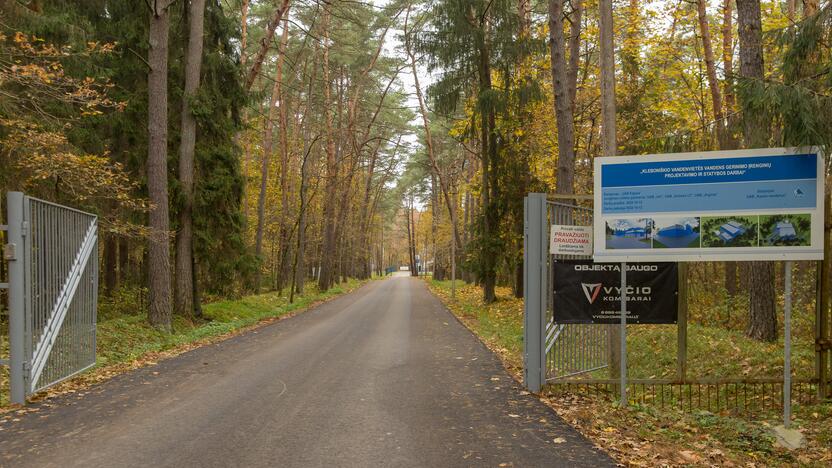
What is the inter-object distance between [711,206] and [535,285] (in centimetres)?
→ 223

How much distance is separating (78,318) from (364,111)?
31794 millimetres

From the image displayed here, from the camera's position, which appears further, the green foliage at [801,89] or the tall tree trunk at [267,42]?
the tall tree trunk at [267,42]

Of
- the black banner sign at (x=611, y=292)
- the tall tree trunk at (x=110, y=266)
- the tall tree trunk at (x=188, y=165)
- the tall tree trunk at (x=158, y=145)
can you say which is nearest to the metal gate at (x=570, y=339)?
the black banner sign at (x=611, y=292)

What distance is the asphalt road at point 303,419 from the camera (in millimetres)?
4887

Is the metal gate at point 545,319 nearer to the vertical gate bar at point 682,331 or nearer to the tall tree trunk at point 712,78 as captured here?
the vertical gate bar at point 682,331

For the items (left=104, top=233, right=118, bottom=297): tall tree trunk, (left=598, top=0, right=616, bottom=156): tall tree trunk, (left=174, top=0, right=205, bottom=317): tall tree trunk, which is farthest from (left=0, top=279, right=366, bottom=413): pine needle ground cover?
(left=598, top=0, right=616, bottom=156): tall tree trunk

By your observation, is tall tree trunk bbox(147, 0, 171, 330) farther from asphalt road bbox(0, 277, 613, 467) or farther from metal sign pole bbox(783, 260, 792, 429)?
metal sign pole bbox(783, 260, 792, 429)

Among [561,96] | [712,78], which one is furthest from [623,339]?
[712,78]

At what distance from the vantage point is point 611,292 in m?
6.96

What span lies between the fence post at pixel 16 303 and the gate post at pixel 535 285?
6.14m

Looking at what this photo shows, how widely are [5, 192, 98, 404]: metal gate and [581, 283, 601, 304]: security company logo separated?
680 cm

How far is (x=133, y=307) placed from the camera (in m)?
20.6

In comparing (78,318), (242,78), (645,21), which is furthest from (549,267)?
(645,21)

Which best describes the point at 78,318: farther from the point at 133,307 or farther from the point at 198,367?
the point at 133,307
